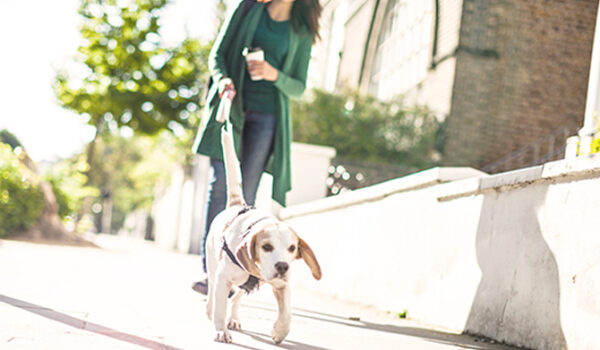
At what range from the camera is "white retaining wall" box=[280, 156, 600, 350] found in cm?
350

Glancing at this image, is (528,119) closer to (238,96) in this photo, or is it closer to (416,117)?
(416,117)

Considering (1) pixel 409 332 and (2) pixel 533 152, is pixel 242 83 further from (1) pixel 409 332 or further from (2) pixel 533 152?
(2) pixel 533 152

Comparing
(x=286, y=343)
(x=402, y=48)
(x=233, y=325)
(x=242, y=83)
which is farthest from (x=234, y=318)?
(x=402, y=48)

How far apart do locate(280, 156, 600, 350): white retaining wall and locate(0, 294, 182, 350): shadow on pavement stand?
1902 mm

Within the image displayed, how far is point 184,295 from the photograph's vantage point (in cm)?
524

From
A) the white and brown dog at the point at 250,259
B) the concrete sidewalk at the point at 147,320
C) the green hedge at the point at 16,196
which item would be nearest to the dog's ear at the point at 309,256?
the white and brown dog at the point at 250,259

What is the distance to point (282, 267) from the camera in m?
3.11

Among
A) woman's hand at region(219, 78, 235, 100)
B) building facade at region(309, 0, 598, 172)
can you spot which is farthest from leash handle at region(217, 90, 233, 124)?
building facade at region(309, 0, 598, 172)

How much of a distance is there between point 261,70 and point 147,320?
1798 millimetres

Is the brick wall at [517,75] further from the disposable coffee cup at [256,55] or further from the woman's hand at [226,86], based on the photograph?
the woman's hand at [226,86]

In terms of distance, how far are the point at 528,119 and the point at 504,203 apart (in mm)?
9754

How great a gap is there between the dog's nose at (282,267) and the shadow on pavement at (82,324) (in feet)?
1.74

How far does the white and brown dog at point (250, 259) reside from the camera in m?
3.15

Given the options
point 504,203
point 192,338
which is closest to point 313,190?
point 504,203
